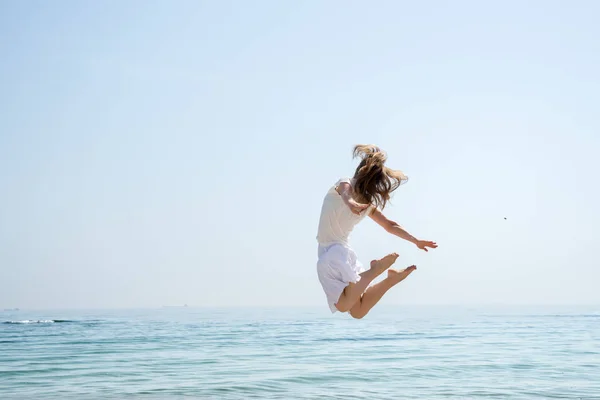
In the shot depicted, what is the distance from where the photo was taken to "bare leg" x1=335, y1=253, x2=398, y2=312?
7.04 m

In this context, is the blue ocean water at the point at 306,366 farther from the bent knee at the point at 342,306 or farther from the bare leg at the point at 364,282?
the bare leg at the point at 364,282

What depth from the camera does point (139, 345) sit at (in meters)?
23.6

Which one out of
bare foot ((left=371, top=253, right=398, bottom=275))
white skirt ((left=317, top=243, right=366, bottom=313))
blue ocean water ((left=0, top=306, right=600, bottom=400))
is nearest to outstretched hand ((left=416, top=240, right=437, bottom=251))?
bare foot ((left=371, top=253, right=398, bottom=275))

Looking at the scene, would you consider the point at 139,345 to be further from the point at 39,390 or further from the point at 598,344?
the point at 598,344

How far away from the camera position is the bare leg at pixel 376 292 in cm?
711

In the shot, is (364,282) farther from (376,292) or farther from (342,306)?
(342,306)

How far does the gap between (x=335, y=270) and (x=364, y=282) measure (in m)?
0.30

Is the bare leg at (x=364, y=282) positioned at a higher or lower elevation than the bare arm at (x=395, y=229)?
lower

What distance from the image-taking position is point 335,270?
7.14 m

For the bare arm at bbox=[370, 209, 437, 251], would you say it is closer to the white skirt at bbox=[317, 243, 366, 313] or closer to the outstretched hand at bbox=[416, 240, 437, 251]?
the outstretched hand at bbox=[416, 240, 437, 251]

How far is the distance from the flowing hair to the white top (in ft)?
0.42

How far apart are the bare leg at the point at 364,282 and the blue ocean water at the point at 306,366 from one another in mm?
6352

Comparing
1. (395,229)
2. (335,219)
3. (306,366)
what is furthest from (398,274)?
(306,366)

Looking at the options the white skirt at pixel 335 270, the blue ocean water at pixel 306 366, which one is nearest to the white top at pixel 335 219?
the white skirt at pixel 335 270
